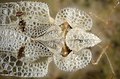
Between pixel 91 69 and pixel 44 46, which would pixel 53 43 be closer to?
pixel 44 46

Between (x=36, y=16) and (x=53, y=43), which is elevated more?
(x=36, y=16)

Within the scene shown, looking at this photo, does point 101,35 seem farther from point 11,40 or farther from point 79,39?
point 11,40

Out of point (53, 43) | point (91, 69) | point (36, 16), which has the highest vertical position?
point (36, 16)

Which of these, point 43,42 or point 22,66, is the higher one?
point 43,42

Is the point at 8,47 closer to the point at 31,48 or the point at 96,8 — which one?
the point at 31,48

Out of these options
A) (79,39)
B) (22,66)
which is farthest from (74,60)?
(22,66)

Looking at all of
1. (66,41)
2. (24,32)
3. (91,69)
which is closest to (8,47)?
(24,32)

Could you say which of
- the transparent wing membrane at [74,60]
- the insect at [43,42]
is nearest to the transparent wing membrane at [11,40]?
the insect at [43,42]
